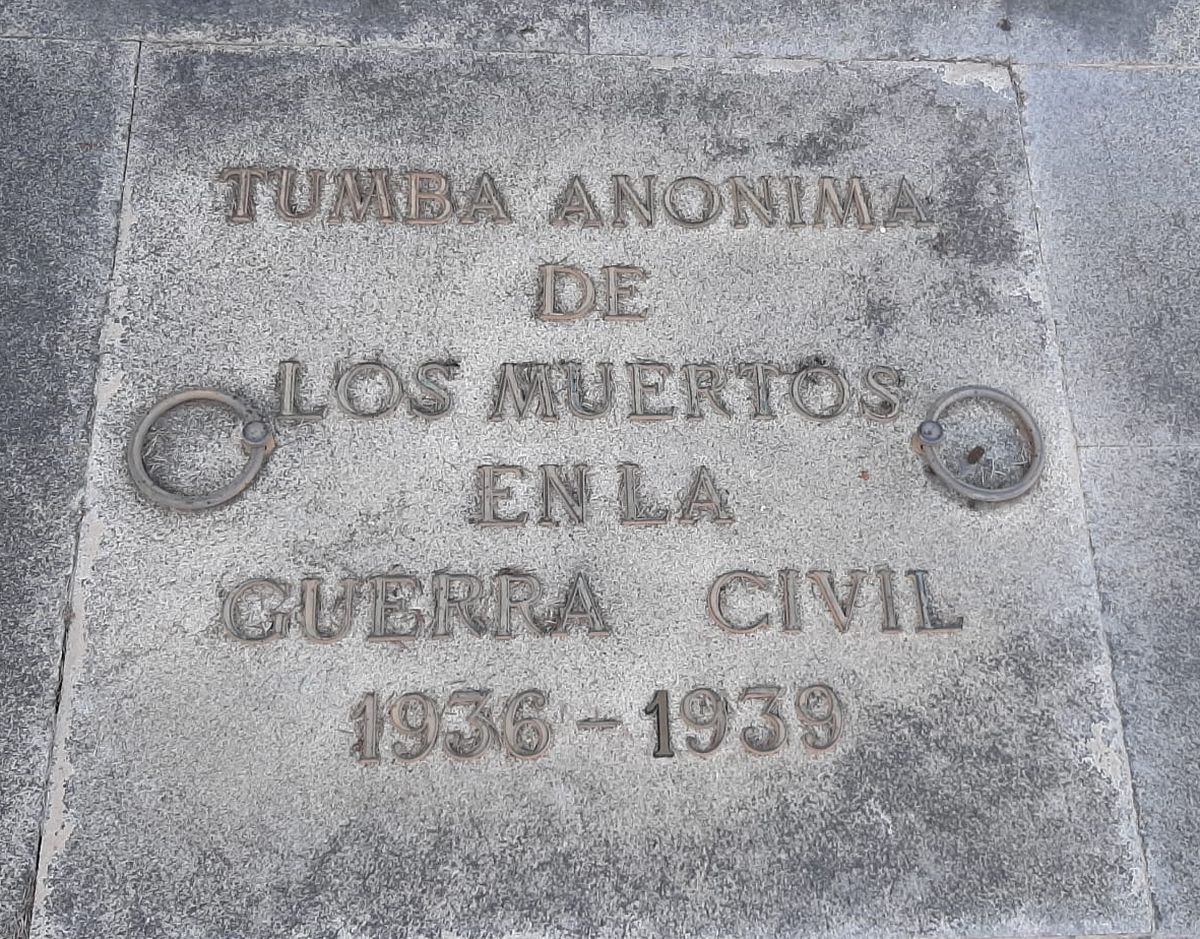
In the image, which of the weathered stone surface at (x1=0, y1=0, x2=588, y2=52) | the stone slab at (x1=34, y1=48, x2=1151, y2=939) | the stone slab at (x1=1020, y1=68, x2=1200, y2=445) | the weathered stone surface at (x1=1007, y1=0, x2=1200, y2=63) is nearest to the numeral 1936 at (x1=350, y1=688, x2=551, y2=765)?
the stone slab at (x1=34, y1=48, x2=1151, y2=939)

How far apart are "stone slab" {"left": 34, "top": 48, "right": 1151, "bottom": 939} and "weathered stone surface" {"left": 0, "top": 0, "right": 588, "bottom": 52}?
3.4 inches

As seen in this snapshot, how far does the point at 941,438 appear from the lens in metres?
2.73

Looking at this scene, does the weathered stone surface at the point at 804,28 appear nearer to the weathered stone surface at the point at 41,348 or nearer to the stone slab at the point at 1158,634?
the stone slab at the point at 1158,634

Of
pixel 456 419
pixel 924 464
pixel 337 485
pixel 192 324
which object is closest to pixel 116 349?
pixel 192 324

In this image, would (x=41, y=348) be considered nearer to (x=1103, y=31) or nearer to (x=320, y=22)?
(x=320, y=22)

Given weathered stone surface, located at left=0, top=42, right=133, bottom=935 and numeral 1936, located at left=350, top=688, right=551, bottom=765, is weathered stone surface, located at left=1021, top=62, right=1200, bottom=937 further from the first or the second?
weathered stone surface, located at left=0, top=42, right=133, bottom=935

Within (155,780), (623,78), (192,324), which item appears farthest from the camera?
(623,78)

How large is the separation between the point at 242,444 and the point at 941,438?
2.10 meters

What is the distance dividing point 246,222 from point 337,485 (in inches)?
37.0

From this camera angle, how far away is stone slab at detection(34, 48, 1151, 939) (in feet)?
7.87

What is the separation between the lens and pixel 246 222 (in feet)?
9.45

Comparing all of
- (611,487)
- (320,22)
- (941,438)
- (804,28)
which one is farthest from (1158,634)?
(320,22)

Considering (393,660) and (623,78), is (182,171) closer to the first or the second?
(623,78)

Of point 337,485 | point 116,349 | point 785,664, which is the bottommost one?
point 785,664
